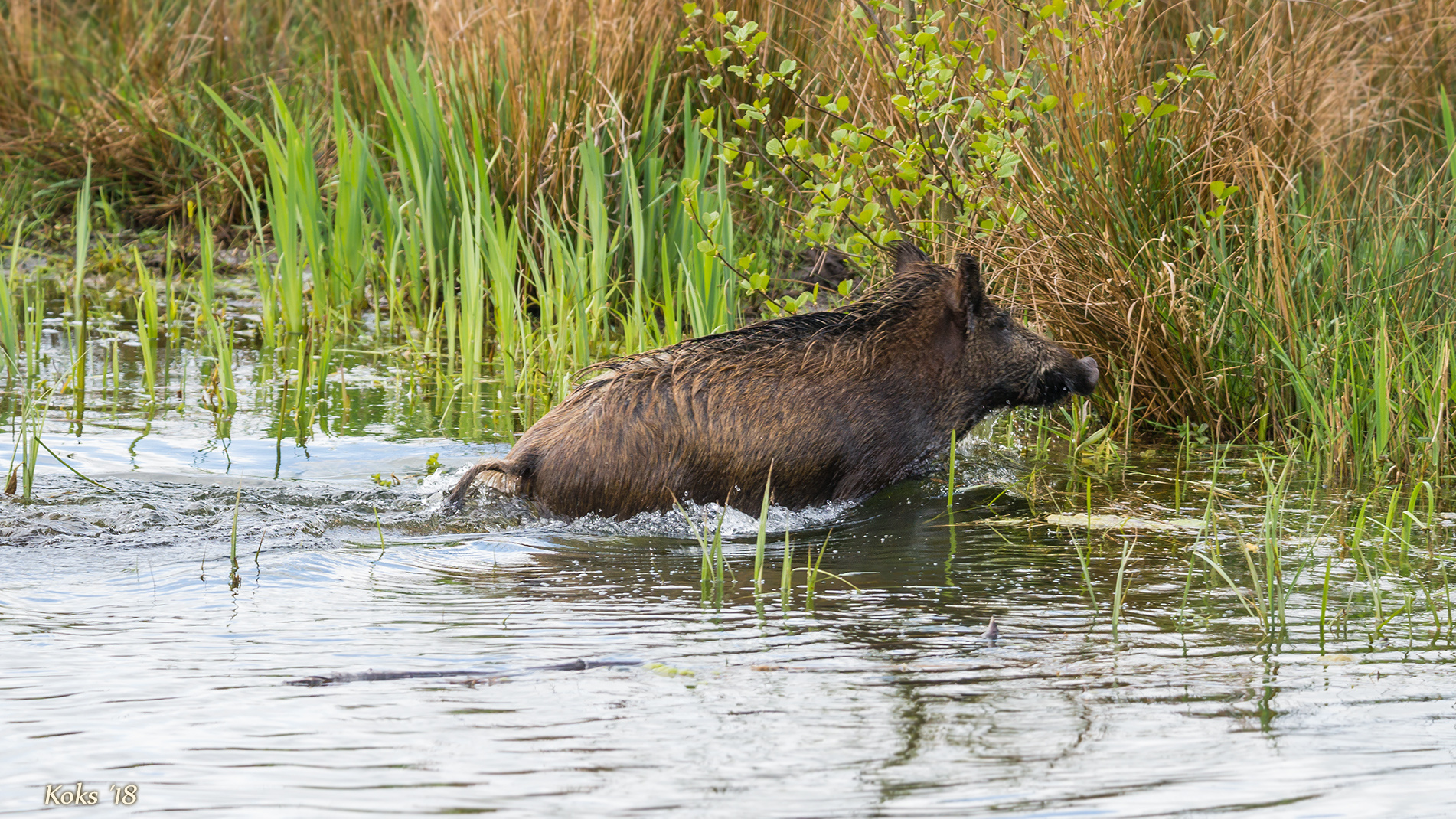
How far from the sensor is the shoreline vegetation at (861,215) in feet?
18.3

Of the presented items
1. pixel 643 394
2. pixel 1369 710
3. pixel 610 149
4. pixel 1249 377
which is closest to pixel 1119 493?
pixel 1249 377

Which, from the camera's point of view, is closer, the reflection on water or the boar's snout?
the reflection on water

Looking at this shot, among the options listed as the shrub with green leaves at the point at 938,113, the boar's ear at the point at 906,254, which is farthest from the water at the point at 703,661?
the shrub with green leaves at the point at 938,113

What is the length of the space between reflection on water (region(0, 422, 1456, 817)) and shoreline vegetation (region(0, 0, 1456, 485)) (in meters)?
0.97

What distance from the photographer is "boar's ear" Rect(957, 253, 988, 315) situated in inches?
209

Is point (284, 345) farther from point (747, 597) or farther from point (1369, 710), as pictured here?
point (1369, 710)

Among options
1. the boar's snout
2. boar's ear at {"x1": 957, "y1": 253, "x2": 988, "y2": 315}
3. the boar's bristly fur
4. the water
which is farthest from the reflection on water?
boar's ear at {"x1": 957, "y1": 253, "x2": 988, "y2": 315}

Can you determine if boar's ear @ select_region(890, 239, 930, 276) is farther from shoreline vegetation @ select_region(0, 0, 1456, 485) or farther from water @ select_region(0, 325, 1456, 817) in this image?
water @ select_region(0, 325, 1456, 817)

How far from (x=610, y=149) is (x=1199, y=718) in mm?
5528

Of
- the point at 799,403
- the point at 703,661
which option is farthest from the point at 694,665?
the point at 799,403

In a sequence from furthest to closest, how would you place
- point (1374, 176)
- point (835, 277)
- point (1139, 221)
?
point (835, 277), point (1374, 176), point (1139, 221)

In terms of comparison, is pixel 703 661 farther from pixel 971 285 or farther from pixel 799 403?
pixel 971 285

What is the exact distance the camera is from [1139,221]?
588 centimetres

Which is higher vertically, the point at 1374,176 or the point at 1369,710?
the point at 1374,176
